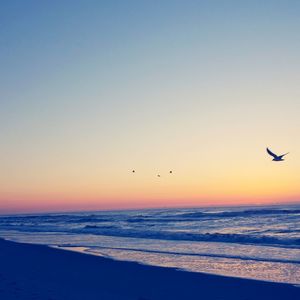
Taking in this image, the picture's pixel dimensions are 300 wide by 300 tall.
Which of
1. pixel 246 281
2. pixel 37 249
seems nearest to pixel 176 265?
pixel 246 281

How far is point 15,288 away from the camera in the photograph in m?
10.3

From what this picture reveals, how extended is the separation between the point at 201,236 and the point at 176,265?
11.8 meters

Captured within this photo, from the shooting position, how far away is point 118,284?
38.1ft

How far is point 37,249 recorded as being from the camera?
2033cm

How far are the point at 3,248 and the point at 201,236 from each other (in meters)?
10.8

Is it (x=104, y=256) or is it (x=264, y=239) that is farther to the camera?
(x=264, y=239)

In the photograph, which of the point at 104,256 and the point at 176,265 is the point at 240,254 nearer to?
the point at 176,265

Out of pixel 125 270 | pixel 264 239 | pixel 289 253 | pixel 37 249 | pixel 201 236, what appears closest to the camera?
pixel 125 270

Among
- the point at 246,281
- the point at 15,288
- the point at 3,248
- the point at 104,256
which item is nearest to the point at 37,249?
the point at 3,248

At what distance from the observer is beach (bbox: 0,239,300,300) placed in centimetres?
995

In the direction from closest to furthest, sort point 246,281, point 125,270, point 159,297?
point 159,297, point 246,281, point 125,270

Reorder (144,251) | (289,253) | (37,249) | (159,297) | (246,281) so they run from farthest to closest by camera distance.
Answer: (37,249) < (144,251) < (289,253) < (246,281) < (159,297)

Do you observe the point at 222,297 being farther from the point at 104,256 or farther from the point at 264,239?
the point at 264,239

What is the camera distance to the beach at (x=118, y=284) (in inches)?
392
